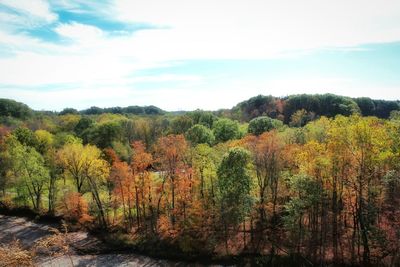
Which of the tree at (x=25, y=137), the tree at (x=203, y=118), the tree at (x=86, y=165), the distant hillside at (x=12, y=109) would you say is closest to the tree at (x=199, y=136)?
the tree at (x=86, y=165)

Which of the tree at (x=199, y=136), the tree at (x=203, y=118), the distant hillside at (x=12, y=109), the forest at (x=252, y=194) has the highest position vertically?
the distant hillside at (x=12, y=109)

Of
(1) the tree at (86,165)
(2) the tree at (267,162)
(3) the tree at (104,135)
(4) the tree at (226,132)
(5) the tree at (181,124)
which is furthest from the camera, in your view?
(5) the tree at (181,124)

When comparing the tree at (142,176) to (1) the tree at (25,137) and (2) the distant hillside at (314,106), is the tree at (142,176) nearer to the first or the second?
(1) the tree at (25,137)

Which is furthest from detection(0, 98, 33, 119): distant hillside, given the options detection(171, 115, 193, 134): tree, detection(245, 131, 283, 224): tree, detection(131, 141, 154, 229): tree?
detection(245, 131, 283, 224): tree

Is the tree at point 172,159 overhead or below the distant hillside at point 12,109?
below

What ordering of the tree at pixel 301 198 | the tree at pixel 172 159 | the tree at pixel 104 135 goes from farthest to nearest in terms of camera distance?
1. the tree at pixel 104 135
2. the tree at pixel 172 159
3. the tree at pixel 301 198

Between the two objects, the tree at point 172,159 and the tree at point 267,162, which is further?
the tree at point 172,159
